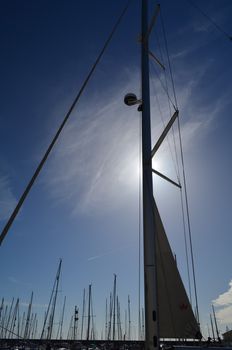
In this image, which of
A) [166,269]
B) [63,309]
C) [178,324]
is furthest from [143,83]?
[63,309]

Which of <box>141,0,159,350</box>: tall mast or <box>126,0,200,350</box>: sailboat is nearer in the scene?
<box>141,0,159,350</box>: tall mast

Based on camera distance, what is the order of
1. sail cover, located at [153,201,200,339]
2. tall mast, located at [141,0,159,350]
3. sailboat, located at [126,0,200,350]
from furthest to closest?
sail cover, located at [153,201,200,339] → sailboat, located at [126,0,200,350] → tall mast, located at [141,0,159,350]

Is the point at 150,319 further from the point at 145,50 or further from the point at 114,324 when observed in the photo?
the point at 114,324

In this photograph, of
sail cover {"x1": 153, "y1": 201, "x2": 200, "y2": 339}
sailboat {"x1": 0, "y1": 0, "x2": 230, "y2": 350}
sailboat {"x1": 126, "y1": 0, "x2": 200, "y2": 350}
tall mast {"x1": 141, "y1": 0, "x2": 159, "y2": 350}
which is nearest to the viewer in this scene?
tall mast {"x1": 141, "y1": 0, "x2": 159, "y2": 350}

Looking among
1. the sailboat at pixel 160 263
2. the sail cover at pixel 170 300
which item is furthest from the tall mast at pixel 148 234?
the sail cover at pixel 170 300

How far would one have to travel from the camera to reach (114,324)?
57656 millimetres

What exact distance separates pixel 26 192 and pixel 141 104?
4.86 meters

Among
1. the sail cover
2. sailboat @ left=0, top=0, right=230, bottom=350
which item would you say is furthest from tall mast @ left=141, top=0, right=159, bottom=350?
the sail cover

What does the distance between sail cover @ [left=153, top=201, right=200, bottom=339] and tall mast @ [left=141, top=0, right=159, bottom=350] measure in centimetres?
99

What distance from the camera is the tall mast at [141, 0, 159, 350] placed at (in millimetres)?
5688

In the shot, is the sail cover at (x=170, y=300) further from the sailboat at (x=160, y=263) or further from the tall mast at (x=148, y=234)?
the tall mast at (x=148, y=234)

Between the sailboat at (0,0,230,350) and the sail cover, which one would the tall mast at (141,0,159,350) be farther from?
the sail cover

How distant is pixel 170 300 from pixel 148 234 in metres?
2.53

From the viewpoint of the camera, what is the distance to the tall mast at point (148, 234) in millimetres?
5688
